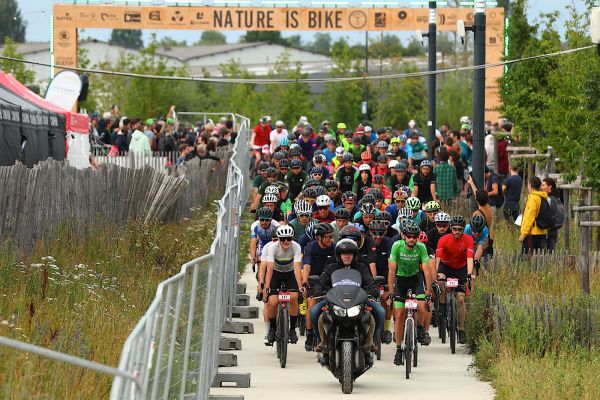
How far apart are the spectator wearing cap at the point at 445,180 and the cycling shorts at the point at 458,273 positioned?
9384mm

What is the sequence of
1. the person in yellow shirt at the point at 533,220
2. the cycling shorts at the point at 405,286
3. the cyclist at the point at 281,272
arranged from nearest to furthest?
1. the cycling shorts at the point at 405,286
2. the cyclist at the point at 281,272
3. the person in yellow shirt at the point at 533,220

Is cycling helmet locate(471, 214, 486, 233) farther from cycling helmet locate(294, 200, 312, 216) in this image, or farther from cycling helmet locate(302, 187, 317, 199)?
cycling helmet locate(302, 187, 317, 199)

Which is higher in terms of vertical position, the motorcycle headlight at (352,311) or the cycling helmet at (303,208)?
the cycling helmet at (303,208)

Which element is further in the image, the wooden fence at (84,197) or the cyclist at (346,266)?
the wooden fence at (84,197)

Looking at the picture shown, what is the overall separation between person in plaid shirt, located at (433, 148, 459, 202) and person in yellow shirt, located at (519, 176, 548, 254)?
14.2 ft

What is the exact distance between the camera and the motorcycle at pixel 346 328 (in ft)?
50.0

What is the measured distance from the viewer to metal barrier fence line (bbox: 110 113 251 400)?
743 centimetres

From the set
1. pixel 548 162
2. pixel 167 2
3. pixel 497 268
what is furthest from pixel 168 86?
pixel 497 268

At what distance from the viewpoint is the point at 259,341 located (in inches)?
750

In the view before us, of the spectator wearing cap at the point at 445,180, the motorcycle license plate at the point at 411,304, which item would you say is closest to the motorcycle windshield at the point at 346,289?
the motorcycle license plate at the point at 411,304

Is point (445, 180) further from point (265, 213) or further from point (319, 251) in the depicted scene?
point (319, 251)

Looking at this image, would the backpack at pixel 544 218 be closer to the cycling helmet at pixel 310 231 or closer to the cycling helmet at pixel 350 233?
the cycling helmet at pixel 310 231

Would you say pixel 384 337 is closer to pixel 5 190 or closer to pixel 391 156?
pixel 5 190

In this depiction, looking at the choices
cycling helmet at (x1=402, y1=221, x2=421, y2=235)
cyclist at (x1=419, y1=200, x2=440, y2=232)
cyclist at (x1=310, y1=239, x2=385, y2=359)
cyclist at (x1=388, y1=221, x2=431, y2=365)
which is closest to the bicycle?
cyclist at (x1=310, y1=239, x2=385, y2=359)
